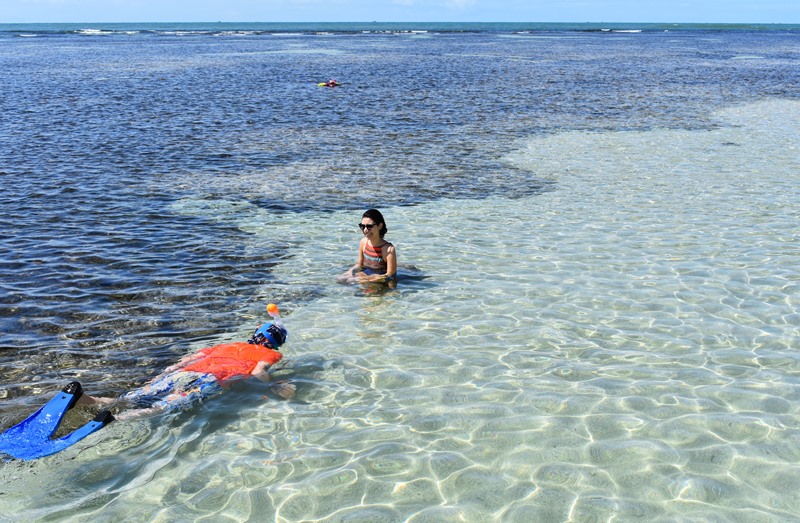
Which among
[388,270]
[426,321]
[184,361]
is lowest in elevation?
[426,321]

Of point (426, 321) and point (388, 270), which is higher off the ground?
point (388, 270)

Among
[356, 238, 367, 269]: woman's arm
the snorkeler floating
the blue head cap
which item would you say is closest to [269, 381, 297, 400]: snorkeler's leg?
the snorkeler floating

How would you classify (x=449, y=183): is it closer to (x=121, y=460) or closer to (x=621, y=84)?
(x=121, y=460)

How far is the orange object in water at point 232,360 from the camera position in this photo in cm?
786

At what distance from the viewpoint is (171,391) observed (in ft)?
24.6

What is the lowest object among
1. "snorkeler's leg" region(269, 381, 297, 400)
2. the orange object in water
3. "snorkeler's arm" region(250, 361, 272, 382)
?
"snorkeler's leg" region(269, 381, 297, 400)

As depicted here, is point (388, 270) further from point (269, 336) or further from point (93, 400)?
point (93, 400)

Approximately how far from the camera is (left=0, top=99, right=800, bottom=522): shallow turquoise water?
6027mm

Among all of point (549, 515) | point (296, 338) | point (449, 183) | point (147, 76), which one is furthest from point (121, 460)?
point (147, 76)

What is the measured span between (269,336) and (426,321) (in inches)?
96.4

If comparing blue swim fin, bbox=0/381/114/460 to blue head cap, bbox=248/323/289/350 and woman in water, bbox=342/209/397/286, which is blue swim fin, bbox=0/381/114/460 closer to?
blue head cap, bbox=248/323/289/350

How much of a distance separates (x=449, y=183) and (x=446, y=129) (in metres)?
9.21

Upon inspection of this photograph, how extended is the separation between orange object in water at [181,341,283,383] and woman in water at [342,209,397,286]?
316 cm

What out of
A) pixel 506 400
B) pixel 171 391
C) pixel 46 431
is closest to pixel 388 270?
pixel 506 400
